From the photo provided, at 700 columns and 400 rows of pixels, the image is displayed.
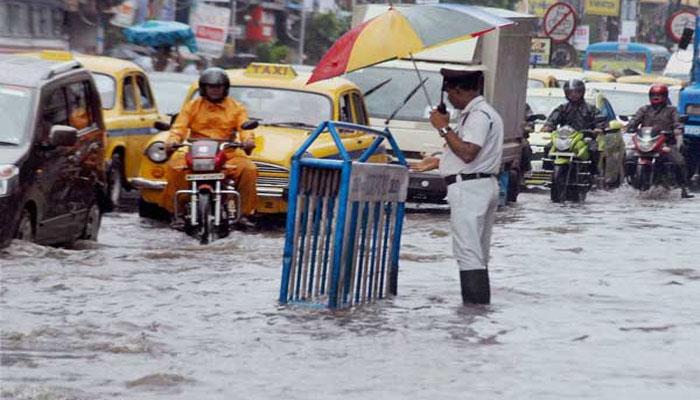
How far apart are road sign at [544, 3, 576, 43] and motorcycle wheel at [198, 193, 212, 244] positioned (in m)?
26.7

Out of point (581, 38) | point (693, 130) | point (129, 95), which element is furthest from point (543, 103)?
point (581, 38)

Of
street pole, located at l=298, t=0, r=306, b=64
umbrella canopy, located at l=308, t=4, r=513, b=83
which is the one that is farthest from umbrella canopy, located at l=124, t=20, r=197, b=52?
umbrella canopy, located at l=308, t=4, r=513, b=83

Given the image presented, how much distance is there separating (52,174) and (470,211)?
3.83 meters

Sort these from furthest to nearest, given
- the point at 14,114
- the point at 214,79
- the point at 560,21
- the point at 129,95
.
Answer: the point at 560,21 < the point at 129,95 < the point at 214,79 < the point at 14,114

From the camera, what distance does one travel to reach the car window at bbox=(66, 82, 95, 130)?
46.5ft

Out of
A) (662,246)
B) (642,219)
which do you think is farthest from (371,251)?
(642,219)

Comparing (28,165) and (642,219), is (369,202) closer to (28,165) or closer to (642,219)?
(28,165)

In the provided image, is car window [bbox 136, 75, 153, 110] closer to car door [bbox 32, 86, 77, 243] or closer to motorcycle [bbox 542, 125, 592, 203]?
motorcycle [bbox 542, 125, 592, 203]

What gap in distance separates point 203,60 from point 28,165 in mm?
27694

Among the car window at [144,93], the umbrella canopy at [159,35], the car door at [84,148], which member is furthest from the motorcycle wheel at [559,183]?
the umbrella canopy at [159,35]

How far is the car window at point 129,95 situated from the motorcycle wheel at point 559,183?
21.2 feet

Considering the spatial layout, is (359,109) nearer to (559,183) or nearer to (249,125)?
(249,125)

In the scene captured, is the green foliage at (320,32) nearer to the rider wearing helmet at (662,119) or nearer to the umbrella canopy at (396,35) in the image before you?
the rider wearing helmet at (662,119)

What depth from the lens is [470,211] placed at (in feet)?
35.5
